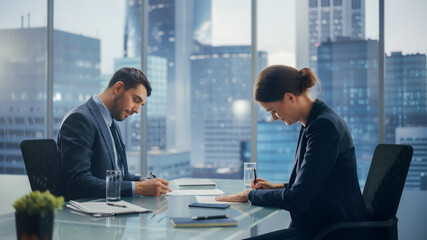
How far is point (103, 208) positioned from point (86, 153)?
47cm

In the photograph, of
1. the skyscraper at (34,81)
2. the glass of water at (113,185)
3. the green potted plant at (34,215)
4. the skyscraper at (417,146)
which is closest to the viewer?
the green potted plant at (34,215)

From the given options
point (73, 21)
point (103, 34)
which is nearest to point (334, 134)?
point (103, 34)

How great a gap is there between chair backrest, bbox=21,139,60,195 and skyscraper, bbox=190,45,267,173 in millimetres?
2143

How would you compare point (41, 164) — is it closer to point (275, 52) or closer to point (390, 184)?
point (390, 184)

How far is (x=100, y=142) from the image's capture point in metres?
2.39

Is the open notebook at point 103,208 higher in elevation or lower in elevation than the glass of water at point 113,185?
lower

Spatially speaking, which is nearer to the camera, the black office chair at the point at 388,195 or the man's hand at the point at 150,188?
the black office chair at the point at 388,195

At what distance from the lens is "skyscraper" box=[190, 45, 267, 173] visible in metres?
4.30

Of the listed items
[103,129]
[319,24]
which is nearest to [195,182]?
[103,129]

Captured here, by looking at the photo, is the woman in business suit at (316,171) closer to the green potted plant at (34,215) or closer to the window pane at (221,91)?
the green potted plant at (34,215)

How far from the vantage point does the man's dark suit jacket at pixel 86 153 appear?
2197 millimetres

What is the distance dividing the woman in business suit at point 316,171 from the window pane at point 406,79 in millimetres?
2190

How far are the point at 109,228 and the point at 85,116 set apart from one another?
940 millimetres

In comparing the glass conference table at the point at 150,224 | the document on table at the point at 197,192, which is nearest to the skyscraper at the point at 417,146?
the document on table at the point at 197,192
